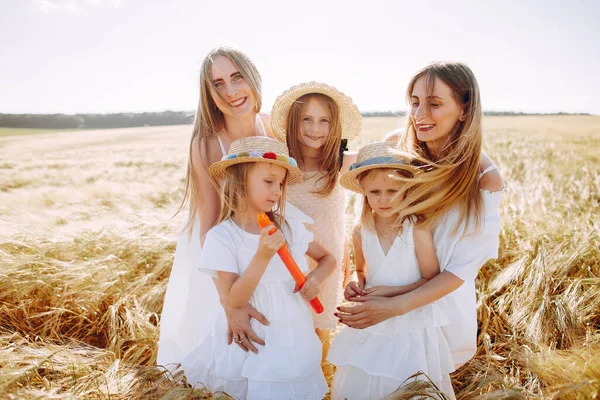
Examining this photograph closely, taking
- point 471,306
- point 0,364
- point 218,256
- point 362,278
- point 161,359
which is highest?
point 218,256

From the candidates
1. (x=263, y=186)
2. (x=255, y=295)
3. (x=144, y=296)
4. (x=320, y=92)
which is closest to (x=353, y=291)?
(x=255, y=295)

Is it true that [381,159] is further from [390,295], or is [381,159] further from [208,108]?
[208,108]

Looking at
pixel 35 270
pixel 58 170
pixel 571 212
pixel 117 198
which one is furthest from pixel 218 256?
pixel 58 170

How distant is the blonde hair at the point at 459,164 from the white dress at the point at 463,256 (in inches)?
2.0

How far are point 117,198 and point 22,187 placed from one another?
1.31 metres

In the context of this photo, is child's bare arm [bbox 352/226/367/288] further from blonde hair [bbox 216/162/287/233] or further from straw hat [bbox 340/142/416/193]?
blonde hair [bbox 216/162/287/233]

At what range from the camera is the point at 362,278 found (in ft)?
8.23

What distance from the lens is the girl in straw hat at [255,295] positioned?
2.03 m

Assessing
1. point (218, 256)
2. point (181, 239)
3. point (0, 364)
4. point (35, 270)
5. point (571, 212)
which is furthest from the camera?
point (571, 212)

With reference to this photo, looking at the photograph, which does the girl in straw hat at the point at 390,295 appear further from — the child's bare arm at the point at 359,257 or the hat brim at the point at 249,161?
the hat brim at the point at 249,161

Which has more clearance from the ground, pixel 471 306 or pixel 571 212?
pixel 571 212

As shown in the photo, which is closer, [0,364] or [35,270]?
[0,364]

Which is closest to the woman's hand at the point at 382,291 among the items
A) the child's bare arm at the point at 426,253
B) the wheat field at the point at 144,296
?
the child's bare arm at the point at 426,253

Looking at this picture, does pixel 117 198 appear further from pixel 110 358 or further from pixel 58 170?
pixel 110 358
